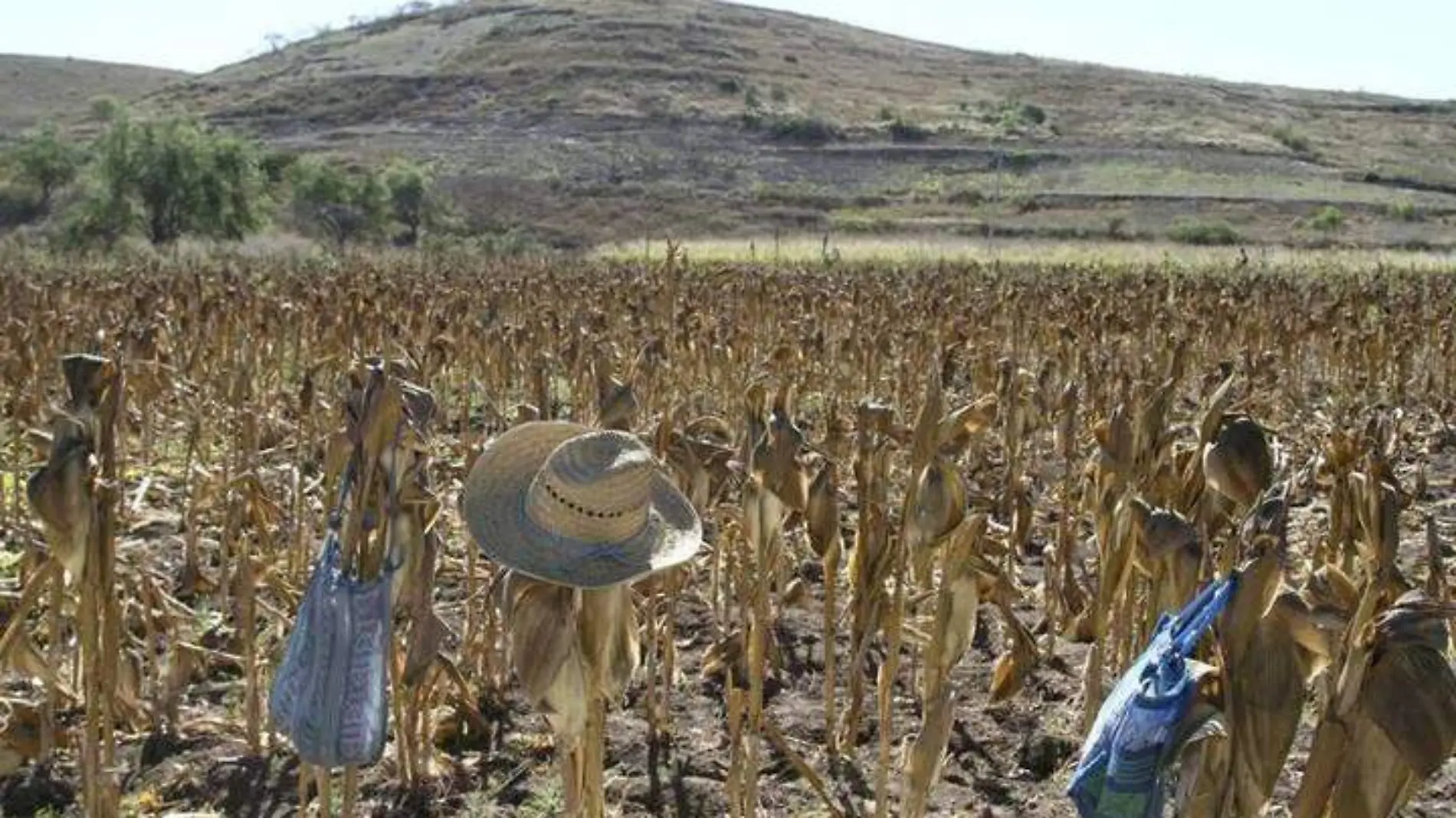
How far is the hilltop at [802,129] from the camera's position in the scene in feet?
190

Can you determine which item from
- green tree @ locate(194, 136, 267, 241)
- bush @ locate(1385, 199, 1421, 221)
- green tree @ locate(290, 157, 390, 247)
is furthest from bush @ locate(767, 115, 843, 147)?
green tree @ locate(194, 136, 267, 241)

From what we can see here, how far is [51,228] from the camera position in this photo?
4394cm

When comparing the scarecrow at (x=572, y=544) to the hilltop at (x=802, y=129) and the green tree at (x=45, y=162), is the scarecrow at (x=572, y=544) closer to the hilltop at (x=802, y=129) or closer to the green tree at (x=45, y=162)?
the hilltop at (x=802, y=129)

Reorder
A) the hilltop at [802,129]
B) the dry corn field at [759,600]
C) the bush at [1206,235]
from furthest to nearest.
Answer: the hilltop at [802,129], the bush at [1206,235], the dry corn field at [759,600]

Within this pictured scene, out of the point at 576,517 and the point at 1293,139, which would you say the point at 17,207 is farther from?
the point at 1293,139

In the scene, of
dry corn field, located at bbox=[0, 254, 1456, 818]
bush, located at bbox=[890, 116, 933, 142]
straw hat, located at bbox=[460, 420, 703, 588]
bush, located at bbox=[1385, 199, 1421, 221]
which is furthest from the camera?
bush, located at bbox=[890, 116, 933, 142]

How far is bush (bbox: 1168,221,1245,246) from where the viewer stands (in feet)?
156

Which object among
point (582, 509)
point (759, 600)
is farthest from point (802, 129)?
point (582, 509)

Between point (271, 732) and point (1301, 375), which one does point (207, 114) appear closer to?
point (1301, 375)

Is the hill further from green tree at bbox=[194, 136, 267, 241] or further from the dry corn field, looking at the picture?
the dry corn field

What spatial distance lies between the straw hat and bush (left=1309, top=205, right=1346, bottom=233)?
2122 inches

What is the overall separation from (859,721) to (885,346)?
6562 millimetres

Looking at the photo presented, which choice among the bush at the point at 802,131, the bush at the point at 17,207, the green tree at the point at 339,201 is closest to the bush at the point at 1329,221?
the bush at the point at 802,131

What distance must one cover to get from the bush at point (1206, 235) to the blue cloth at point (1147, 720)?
1878 inches
